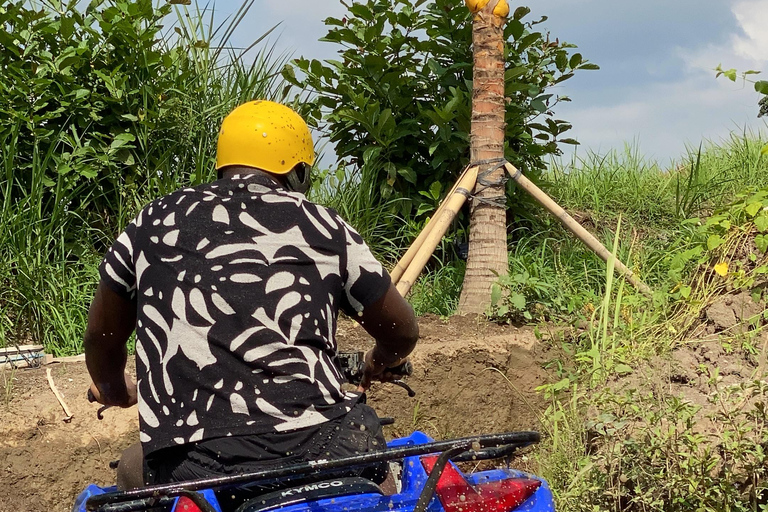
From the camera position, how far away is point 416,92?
6938 mm

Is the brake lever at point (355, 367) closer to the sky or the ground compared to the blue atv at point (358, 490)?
closer to the sky

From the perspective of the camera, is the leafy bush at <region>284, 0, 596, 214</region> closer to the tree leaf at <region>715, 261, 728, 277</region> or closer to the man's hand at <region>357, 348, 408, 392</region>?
the tree leaf at <region>715, 261, 728, 277</region>

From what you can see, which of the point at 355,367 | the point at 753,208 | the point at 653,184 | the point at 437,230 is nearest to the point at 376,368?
the point at 355,367

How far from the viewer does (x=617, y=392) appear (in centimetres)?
407

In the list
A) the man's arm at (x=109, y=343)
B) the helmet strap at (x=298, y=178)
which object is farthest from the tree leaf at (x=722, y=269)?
the man's arm at (x=109, y=343)

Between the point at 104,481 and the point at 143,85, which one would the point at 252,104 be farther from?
the point at 143,85

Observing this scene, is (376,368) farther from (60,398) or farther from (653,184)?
(653,184)

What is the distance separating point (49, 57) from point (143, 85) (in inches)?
25.4

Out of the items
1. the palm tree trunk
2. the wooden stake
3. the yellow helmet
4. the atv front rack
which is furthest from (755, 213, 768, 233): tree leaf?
the wooden stake

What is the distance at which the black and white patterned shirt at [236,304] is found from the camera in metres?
2.06

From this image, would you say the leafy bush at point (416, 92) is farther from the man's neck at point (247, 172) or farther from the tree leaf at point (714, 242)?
the man's neck at point (247, 172)

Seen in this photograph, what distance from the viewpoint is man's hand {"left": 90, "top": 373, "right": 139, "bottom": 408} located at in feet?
8.30

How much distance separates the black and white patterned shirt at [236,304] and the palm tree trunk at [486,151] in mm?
3865

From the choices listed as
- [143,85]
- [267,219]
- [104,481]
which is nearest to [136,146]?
[143,85]
